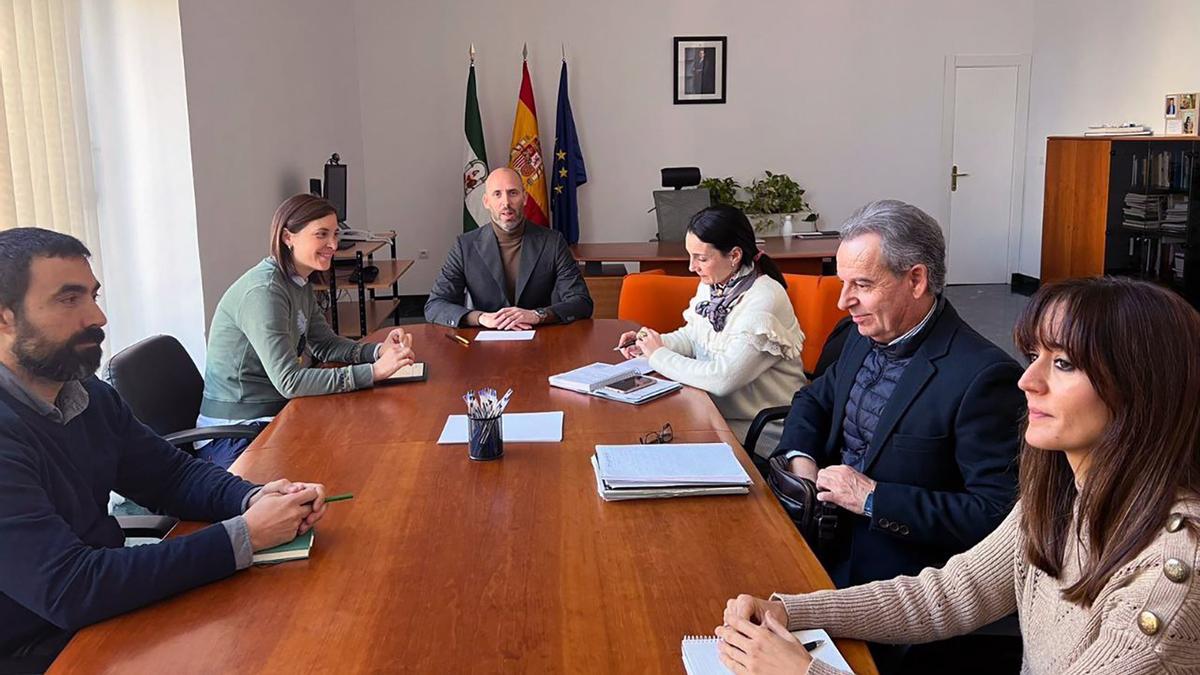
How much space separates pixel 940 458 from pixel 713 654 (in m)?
0.91

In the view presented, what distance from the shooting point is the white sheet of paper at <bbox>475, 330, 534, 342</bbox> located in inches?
140

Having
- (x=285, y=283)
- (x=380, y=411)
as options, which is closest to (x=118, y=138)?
(x=285, y=283)

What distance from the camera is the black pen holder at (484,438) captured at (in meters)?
2.15

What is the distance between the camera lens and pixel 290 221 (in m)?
2.95

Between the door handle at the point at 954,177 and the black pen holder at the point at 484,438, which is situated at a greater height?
the door handle at the point at 954,177

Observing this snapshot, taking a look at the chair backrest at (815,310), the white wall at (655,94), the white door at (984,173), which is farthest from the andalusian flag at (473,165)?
the chair backrest at (815,310)

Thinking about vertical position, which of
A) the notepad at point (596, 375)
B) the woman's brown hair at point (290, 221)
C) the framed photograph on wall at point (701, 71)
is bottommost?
the notepad at point (596, 375)

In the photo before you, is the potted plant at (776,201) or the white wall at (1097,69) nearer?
the white wall at (1097,69)

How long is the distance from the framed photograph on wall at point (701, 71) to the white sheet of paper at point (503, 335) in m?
5.47

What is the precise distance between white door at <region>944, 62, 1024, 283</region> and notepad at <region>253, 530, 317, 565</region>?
8.03m

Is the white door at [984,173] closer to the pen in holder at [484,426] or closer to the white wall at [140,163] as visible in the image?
the white wall at [140,163]

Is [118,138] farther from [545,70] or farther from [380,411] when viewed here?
[545,70]

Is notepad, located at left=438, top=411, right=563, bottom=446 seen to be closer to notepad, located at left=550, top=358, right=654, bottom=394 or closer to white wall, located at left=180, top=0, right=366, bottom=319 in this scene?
notepad, located at left=550, top=358, right=654, bottom=394

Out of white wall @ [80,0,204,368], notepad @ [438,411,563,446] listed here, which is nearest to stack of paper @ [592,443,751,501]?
notepad @ [438,411,563,446]
